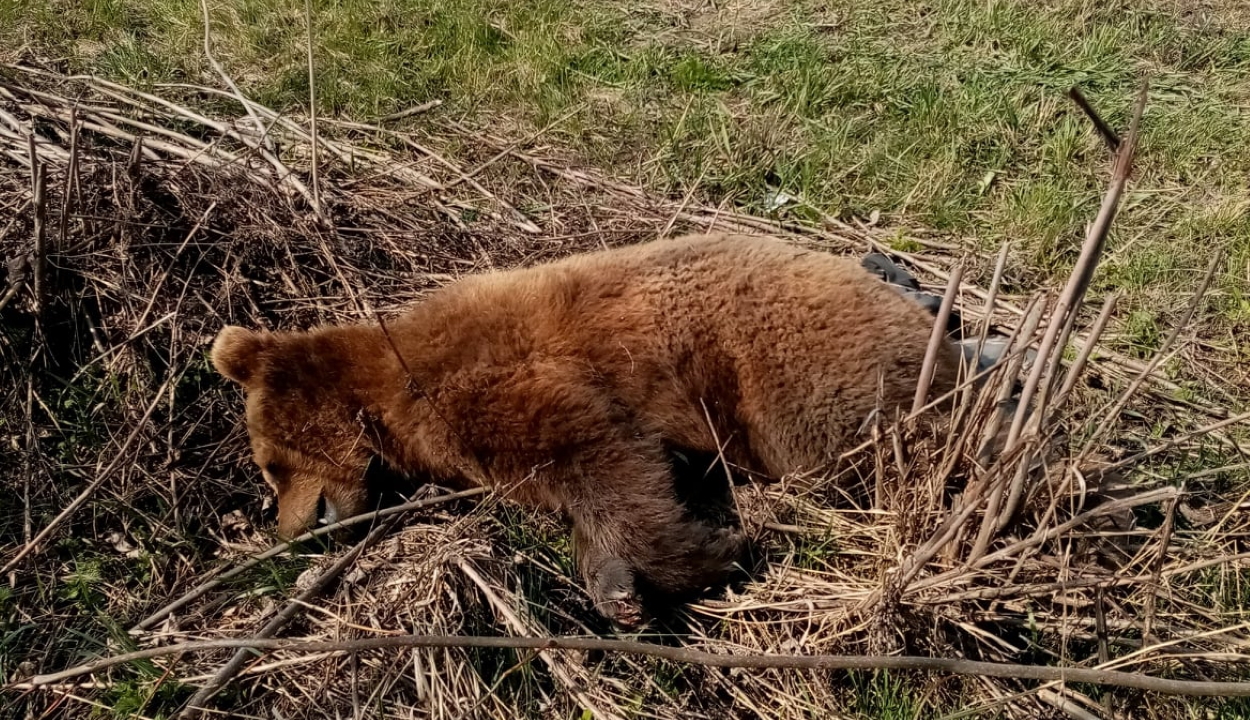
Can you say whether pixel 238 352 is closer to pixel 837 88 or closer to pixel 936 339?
pixel 936 339

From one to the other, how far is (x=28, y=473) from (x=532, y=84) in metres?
4.30

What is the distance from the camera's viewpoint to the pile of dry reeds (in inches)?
120

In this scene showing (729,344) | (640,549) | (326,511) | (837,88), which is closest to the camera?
(640,549)

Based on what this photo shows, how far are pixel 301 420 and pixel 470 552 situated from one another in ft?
2.80

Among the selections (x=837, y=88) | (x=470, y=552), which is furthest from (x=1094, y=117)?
(x=837, y=88)

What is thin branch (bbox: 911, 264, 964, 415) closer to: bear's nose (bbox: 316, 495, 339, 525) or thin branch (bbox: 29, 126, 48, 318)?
bear's nose (bbox: 316, 495, 339, 525)

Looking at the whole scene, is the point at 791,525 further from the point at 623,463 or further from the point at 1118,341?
the point at 1118,341

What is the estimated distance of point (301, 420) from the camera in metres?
3.60

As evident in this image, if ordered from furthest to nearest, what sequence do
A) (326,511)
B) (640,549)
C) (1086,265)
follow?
(326,511) → (640,549) → (1086,265)

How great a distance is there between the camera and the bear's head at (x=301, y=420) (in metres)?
3.54

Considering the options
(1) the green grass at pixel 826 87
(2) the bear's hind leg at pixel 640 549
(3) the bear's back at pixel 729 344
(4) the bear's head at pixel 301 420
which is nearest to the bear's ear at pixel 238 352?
(4) the bear's head at pixel 301 420

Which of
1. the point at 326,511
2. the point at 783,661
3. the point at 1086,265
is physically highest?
the point at 1086,265

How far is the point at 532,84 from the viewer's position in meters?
6.74

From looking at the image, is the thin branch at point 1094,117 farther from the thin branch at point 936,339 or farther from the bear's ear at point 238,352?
the bear's ear at point 238,352
